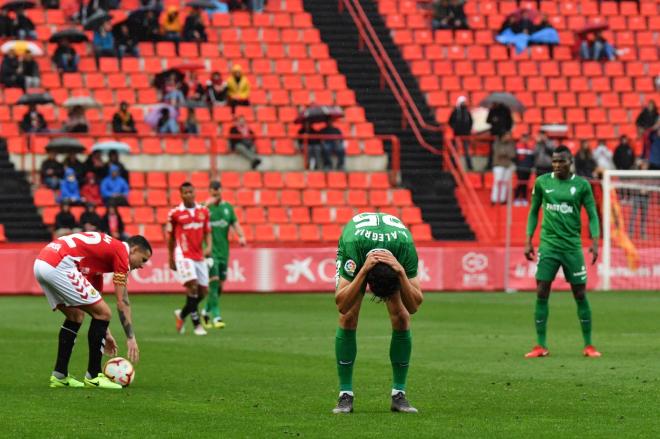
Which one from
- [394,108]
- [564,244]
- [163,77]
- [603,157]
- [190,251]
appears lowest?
[190,251]

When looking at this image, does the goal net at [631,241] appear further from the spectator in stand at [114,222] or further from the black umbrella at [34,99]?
the black umbrella at [34,99]

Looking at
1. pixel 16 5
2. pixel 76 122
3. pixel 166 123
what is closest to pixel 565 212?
pixel 76 122

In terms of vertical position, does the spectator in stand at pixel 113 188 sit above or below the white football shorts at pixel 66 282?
above

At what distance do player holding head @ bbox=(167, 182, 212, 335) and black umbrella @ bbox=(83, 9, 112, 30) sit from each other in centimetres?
1674

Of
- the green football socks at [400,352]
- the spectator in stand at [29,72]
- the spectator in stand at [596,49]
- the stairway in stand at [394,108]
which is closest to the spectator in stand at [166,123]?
the spectator in stand at [29,72]

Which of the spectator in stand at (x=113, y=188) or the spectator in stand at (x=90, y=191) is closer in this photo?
the spectator in stand at (x=90, y=191)

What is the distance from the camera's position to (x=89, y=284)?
14.0 m

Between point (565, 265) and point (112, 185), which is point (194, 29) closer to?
point (112, 185)

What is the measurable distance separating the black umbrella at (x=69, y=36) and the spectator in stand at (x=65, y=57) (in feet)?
0.40

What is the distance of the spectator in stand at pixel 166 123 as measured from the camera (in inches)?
1426

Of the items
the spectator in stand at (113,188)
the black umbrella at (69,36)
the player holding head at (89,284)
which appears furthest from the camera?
the black umbrella at (69,36)

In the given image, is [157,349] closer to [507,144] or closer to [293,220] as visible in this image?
[293,220]

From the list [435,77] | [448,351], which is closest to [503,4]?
[435,77]

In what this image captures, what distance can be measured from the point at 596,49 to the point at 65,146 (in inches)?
679
